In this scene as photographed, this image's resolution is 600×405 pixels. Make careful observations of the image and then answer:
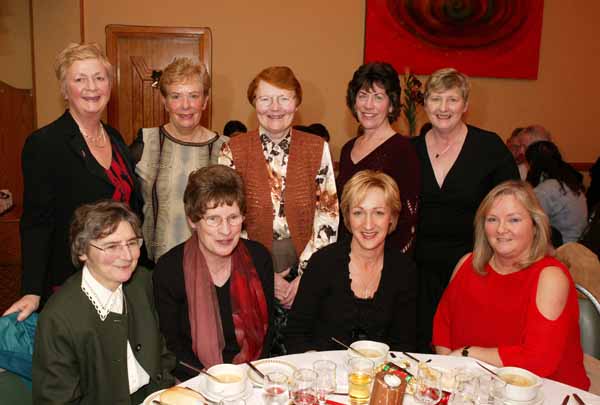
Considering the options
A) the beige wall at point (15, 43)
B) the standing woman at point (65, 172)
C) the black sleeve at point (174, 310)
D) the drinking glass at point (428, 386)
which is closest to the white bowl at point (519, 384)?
the drinking glass at point (428, 386)

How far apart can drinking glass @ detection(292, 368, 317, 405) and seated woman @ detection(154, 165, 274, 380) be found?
0.70 meters

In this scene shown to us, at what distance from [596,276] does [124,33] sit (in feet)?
16.6

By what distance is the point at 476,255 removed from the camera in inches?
90.8

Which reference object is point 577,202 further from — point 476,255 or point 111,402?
point 111,402

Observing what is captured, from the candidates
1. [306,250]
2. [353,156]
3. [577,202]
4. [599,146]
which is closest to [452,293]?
[306,250]

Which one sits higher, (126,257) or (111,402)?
(126,257)

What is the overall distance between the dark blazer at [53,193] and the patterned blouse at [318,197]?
621mm

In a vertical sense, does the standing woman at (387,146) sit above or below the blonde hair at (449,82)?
below

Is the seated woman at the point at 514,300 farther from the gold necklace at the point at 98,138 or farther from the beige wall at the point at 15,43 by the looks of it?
the beige wall at the point at 15,43

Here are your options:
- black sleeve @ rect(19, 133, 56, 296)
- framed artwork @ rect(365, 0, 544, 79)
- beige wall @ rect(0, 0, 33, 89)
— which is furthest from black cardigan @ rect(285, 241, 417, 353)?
beige wall @ rect(0, 0, 33, 89)

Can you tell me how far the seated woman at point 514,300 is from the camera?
2016 millimetres

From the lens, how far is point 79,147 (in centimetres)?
246

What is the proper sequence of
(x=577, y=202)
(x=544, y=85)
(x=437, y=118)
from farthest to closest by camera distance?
(x=544, y=85)
(x=577, y=202)
(x=437, y=118)

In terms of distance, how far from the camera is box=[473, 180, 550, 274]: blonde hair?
2.17 meters
